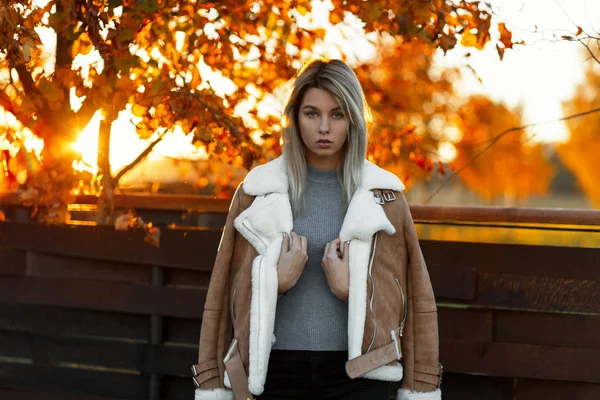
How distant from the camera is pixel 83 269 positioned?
200 inches

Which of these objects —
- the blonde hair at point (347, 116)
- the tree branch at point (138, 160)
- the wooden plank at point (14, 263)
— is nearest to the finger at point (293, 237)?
the blonde hair at point (347, 116)

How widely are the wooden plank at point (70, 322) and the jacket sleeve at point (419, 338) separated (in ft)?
7.33

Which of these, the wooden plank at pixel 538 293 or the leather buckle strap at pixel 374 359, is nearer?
the leather buckle strap at pixel 374 359

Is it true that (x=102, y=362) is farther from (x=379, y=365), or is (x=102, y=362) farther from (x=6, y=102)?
(x=379, y=365)

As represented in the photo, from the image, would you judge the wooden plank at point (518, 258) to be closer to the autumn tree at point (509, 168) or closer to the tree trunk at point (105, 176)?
the tree trunk at point (105, 176)

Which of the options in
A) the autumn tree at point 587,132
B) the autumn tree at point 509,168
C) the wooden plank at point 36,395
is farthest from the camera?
the autumn tree at point 587,132

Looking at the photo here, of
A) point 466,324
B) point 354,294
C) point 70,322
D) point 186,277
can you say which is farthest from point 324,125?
point 70,322

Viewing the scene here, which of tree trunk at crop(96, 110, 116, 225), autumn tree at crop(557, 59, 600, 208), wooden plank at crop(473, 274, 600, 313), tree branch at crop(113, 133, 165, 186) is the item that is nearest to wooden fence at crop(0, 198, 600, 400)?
wooden plank at crop(473, 274, 600, 313)

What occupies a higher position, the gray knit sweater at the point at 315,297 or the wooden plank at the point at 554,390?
the gray knit sweater at the point at 315,297

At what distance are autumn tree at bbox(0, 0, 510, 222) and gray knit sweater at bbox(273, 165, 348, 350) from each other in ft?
4.27

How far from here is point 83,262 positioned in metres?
5.09

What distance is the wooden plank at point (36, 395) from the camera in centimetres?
496

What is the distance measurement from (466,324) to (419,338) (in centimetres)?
132

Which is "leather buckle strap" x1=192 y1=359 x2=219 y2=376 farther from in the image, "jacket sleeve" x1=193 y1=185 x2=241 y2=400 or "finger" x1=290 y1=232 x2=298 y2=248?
"finger" x1=290 y1=232 x2=298 y2=248
